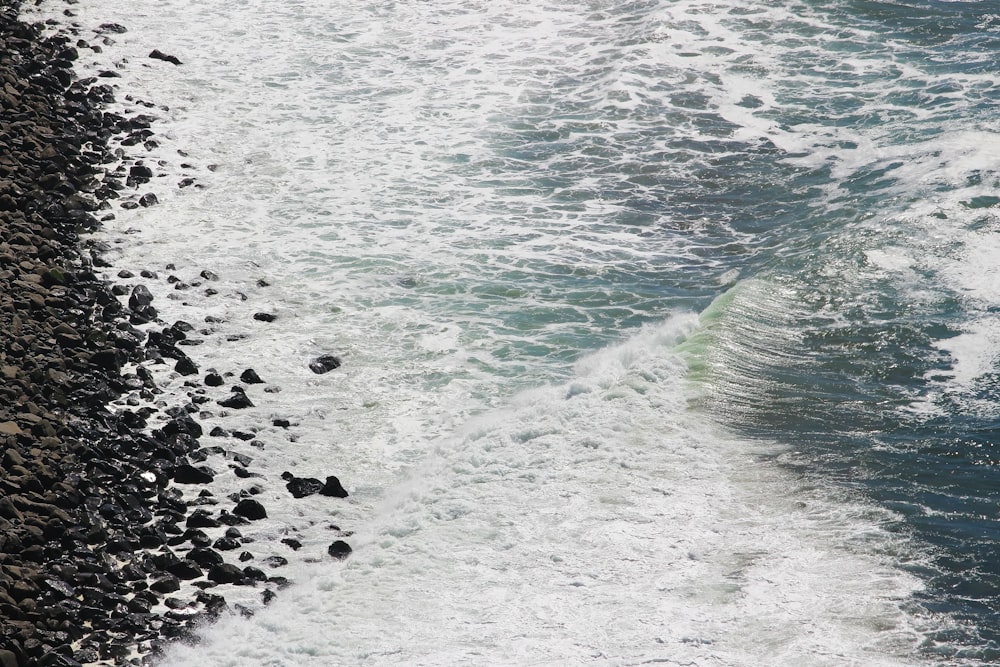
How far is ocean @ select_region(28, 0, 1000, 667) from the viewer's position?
8.57m

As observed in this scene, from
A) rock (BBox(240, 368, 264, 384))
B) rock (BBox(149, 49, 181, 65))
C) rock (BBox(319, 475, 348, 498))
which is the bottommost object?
rock (BBox(319, 475, 348, 498))

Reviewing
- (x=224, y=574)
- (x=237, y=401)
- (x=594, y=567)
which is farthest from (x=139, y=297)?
(x=594, y=567)

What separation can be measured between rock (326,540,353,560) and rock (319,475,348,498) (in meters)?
0.92

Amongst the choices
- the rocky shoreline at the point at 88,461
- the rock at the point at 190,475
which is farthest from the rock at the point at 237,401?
the rock at the point at 190,475

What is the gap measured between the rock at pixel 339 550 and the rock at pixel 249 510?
86 cm

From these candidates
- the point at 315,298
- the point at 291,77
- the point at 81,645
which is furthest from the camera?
the point at 291,77

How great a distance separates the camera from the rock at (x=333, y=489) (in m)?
10.2

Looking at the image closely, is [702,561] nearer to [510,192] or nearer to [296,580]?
[296,580]

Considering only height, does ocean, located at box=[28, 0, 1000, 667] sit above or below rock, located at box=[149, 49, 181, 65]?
below

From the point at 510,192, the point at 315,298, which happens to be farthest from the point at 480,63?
the point at 315,298

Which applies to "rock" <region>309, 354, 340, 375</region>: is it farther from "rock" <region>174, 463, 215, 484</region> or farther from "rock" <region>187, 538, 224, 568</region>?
"rock" <region>187, 538, 224, 568</region>

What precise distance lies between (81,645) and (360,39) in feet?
58.5

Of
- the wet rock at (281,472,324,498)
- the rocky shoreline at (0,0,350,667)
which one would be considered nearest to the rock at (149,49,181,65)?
the rocky shoreline at (0,0,350,667)

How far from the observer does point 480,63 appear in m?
21.9
